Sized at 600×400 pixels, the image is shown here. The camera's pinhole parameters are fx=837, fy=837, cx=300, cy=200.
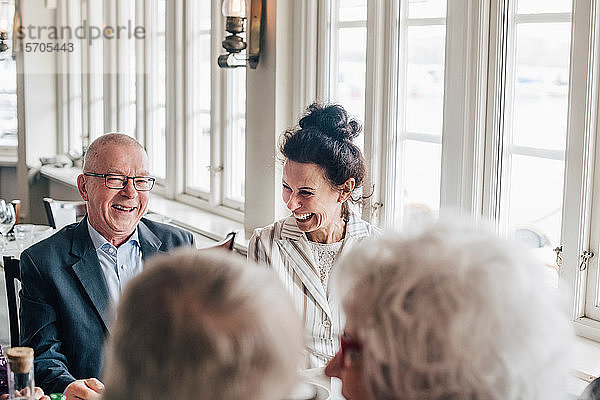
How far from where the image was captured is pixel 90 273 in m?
2.39

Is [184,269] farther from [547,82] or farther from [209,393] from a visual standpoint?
[547,82]

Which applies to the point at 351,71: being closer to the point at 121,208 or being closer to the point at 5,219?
the point at 121,208

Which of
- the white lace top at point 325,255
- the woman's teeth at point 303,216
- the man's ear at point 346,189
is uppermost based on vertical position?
the man's ear at point 346,189

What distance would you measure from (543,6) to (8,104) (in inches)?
214

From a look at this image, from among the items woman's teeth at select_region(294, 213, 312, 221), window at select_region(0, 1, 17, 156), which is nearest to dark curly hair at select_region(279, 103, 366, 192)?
woman's teeth at select_region(294, 213, 312, 221)

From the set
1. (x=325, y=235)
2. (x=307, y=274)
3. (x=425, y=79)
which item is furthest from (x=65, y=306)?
(x=425, y=79)

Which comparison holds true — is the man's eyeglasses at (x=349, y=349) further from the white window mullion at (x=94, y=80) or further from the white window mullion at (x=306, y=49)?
the white window mullion at (x=94, y=80)

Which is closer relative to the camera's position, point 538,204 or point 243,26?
point 538,204

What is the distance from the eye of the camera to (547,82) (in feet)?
8.52

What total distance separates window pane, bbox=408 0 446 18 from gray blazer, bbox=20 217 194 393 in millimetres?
1512

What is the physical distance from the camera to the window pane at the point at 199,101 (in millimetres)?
4879

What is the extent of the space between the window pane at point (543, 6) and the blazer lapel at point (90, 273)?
152 cm

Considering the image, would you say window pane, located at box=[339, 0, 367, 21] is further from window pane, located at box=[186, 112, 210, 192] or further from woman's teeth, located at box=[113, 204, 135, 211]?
window pane, located at box=[186, 112, 210, 192]

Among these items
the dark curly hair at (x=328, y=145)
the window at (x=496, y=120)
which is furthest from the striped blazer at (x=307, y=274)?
the window at (x=496, y=120)
